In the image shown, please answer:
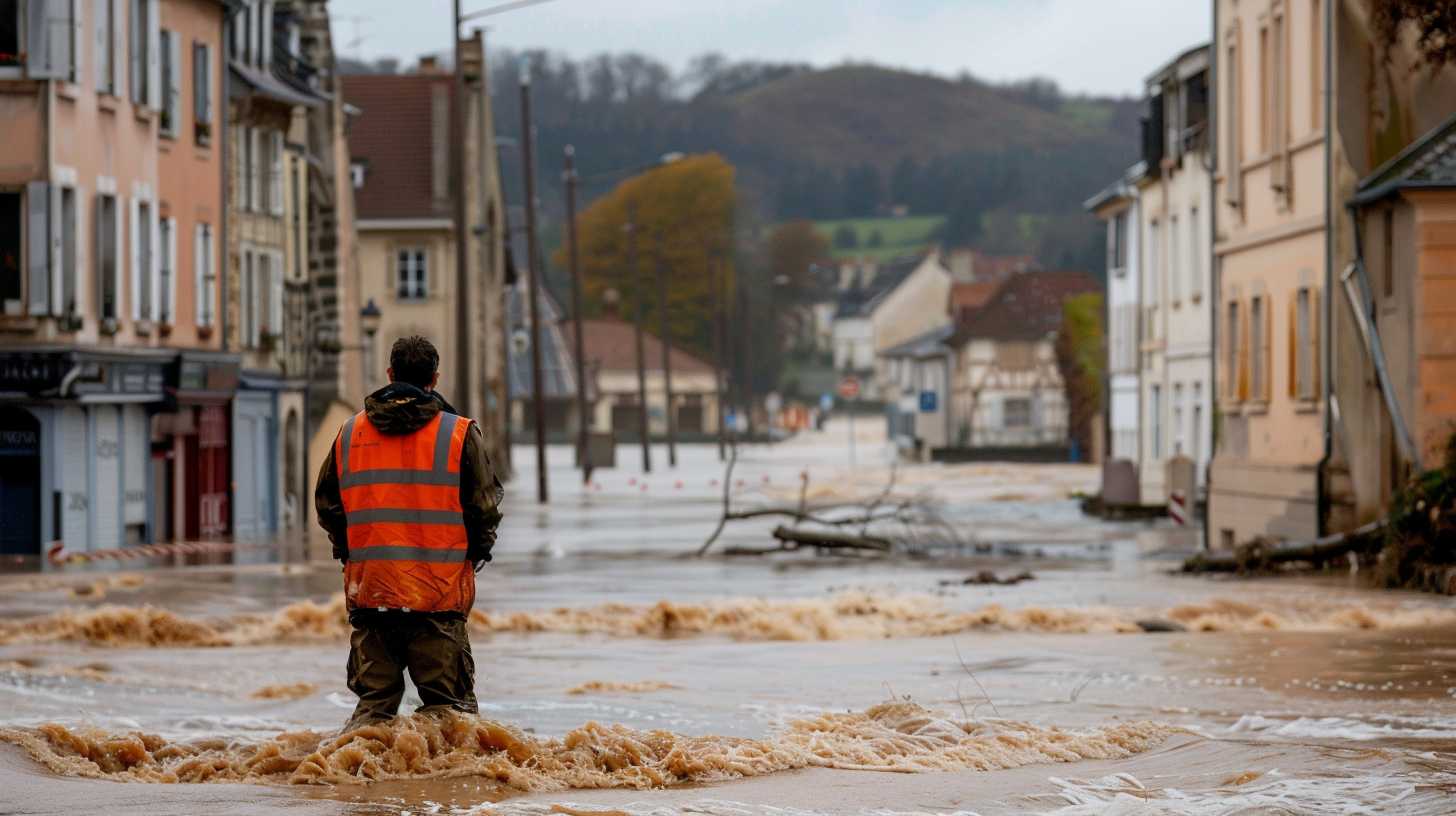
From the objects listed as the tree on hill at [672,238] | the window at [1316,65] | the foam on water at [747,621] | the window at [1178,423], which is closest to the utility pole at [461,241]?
the window at [1178,423]

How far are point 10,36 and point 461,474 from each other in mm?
27186

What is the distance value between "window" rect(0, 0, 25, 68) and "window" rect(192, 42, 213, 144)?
23.0ft

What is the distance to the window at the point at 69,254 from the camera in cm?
3578

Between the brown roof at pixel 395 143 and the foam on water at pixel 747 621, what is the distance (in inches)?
2027

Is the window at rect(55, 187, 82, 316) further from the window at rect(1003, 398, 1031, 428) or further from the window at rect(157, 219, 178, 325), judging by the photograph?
the window at rect(1003, 398, 1031, 428)

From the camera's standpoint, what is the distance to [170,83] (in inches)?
1633

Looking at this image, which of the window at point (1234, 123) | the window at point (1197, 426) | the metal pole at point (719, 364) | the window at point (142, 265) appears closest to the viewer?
the window at point (1234, 123)

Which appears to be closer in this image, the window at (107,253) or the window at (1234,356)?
the window at (1234,356)

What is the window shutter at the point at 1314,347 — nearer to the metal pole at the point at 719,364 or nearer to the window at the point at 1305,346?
the window at the point at 1305,346

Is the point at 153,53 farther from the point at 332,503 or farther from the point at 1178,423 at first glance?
the point at 332,503

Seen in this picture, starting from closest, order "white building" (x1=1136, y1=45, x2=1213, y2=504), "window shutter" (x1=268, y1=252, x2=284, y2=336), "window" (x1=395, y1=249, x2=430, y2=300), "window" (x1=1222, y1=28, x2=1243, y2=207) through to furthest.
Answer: "window" (x1=1222, y1=28, x2=1243, y2=207), "white building" (x1=1136, y1=45, x2=1213, y2=504), "window shutter" (x1=268, y1=252, x2=284, y2=336), "window" (x1=395, y1=249, x2=430, y2=300)

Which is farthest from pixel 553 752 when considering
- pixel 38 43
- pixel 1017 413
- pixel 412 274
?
pixel 1017 413

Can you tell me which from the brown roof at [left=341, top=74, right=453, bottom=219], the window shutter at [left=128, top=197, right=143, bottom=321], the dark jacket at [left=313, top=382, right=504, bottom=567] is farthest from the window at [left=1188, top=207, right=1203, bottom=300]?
the dark jacket at [left=313, top=382, right=504, bottom=567]

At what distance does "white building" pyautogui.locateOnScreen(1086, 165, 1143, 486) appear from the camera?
Result: 56.6 metres
